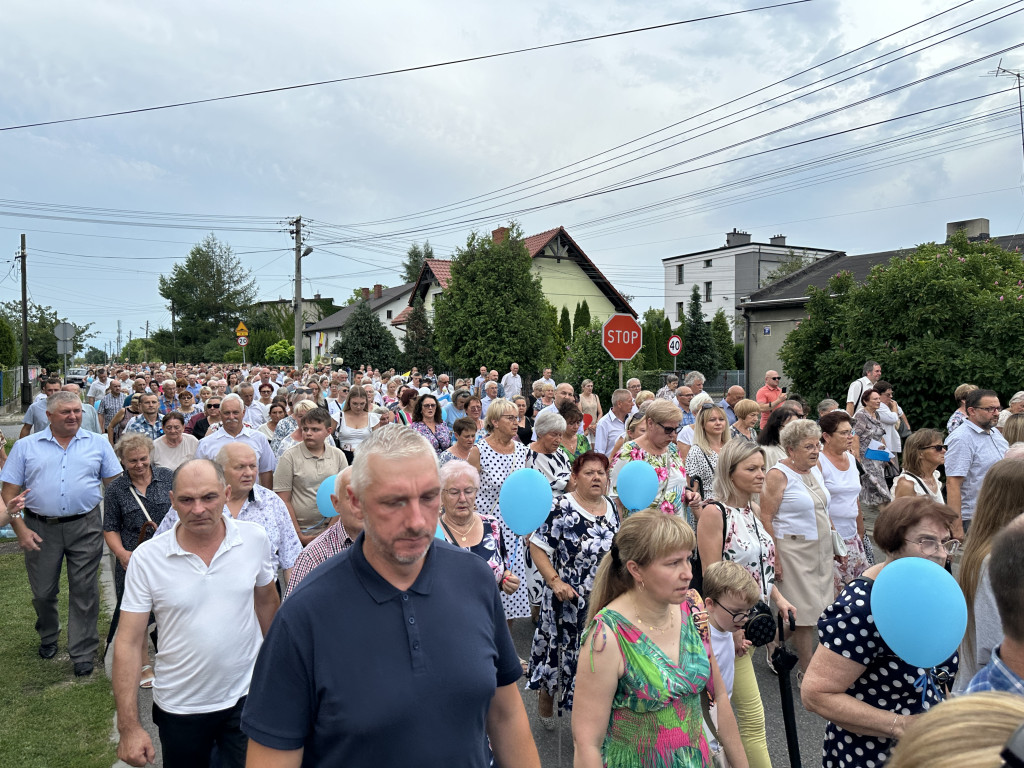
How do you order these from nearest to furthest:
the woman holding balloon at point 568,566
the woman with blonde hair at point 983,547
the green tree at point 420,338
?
the woman with blonde hair at point 983,547 < the woman holding balloon at point 568,566 < the green tree at point 420,338

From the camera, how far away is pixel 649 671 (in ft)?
8.86

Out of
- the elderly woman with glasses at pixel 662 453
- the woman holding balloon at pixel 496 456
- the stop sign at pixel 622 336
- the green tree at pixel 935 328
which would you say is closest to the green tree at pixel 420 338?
the green tree at pixel 935 328

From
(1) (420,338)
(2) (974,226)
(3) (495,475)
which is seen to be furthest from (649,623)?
(1) (420,338)

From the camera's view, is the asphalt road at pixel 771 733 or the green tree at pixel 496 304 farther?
the green tree at pixel 496 304

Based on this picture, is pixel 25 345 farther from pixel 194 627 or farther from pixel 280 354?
pixel 194 627

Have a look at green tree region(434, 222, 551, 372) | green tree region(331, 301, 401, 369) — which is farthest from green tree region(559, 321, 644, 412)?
green tree region(331, 301, 401, 369)

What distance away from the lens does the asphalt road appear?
4.39m

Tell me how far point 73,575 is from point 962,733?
20.7 feet

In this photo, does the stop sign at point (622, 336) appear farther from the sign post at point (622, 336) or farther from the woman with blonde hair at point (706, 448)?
the woman with blonde hair at point (706, 448)

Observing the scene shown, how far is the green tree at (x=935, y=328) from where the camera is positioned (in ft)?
43.4

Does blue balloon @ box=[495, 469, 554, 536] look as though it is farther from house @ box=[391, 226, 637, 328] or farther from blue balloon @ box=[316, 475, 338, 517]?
house @ box=[391, 226, 637, 328]

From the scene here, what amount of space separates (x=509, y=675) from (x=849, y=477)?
4.61 m

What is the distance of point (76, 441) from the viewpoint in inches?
232

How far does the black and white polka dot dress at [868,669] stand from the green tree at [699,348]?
4335cm
